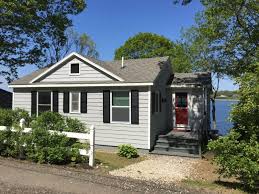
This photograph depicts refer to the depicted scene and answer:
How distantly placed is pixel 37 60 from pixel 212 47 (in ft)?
57.4

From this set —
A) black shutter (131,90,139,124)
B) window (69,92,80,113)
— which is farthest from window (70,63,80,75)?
black shutter (131,90,139,124)

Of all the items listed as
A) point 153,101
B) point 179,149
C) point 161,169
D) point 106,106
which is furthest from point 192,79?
point 161,169

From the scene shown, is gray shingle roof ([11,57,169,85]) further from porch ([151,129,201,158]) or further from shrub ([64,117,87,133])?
shrub ([64,117,87,133])

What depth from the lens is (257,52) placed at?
1708 cm

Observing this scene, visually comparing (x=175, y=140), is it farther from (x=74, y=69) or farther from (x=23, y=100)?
(x=23, y=100)

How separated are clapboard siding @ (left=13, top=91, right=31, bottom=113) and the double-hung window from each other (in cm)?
75

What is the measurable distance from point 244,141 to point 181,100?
10.7 m

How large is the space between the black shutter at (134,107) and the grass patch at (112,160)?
6.31 ft

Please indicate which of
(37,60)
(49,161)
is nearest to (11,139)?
(49,161)

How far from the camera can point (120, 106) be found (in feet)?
57.5

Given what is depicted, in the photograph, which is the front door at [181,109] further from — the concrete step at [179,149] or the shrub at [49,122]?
the shrub at [49,122]

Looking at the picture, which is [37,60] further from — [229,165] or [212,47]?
[229,165]

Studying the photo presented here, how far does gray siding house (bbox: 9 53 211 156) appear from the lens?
17.1 m

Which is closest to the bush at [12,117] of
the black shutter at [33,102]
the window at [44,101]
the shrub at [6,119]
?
the shrub at [6,119]
